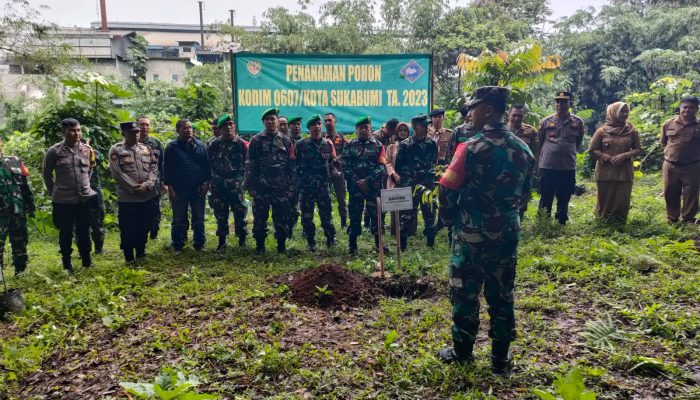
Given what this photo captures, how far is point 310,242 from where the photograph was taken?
7.73 meters

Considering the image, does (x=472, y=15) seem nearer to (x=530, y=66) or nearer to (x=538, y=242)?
(x=530, y=66)

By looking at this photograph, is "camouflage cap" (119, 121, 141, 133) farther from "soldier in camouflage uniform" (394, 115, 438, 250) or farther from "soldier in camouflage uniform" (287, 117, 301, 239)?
"soldier in camouflage uniform" (394, 115, 438, 250)

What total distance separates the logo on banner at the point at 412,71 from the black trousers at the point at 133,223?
5432 mm

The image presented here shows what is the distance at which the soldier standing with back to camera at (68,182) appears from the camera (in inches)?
251

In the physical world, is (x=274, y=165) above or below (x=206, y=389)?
above

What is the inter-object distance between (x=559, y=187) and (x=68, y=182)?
24.0 ft

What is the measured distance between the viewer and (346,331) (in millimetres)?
4602

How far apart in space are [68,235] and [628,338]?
671 cm

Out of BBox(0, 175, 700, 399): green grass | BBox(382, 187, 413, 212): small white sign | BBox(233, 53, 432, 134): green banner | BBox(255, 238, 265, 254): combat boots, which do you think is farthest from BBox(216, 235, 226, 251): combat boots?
BBox(382, 187, 413, 212): small white sign

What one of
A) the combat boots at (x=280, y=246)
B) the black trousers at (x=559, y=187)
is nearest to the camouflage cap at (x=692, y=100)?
the black trousers at (x=559, y=187)

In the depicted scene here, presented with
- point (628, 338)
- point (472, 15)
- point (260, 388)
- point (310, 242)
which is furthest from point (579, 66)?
point (260, 388)

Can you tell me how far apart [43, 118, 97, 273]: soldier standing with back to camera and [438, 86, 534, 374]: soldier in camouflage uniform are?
514 cm

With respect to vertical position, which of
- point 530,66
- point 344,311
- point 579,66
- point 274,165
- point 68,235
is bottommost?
point 344,311

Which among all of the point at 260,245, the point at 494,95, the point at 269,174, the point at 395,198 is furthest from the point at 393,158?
the point at 494,95
